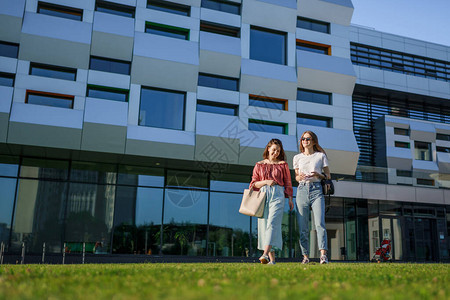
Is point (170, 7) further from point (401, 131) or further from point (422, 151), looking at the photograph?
point (422, 151)

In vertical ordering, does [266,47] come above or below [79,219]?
above

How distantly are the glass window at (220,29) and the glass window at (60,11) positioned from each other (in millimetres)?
4846

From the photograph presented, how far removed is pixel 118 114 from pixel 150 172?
2805 mm

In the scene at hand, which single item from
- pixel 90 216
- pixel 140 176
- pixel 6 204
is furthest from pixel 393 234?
pixel 6 204

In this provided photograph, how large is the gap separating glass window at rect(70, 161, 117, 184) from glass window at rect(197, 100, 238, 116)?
4.18 m

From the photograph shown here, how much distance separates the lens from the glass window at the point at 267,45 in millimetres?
17797

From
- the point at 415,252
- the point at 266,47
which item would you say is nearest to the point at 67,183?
the point at 266,47

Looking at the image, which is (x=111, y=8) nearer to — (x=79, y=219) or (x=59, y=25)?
(x=59, y=25)

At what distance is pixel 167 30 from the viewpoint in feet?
55.1

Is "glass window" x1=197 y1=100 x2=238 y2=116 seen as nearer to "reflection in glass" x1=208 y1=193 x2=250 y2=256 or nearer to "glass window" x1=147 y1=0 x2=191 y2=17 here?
"reflection in glass" x1=208 y1=193 x2=250 y2=256

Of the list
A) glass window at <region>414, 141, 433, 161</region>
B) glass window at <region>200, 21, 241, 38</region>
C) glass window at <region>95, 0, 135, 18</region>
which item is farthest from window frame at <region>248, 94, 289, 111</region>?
glass window at <region>414, 141, 433, 161</region>

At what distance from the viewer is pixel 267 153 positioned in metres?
7.09

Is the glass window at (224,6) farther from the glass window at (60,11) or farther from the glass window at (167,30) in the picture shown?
the glass window at (60,11)

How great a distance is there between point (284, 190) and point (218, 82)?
35.5 feet
